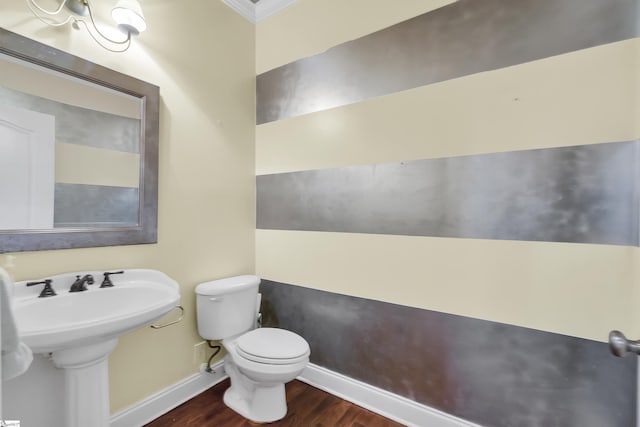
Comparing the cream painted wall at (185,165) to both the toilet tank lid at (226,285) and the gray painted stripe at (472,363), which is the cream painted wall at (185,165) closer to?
the toilet tank lid at (226,285)

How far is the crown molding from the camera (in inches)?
78.7

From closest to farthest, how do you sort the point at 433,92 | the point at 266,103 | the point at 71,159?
1. the point at 71,159
2. the point at 433,92
3. the point at 266,103

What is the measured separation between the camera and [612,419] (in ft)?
3.67

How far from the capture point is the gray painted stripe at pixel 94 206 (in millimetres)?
1268

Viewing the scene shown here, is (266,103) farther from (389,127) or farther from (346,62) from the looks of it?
(389,127)

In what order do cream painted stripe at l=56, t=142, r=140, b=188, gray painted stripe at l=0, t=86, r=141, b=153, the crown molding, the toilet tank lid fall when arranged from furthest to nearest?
the crown molding < the toilet tank lid < cream painted stripe at l=56, t=142, r=140, b=188 < gray painted stripe at l=0, t=86, r=141, b=153

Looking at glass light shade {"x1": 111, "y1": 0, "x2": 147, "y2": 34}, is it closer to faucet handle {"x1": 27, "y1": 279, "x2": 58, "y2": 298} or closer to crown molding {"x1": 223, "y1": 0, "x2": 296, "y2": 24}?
crown molding {"x1": 223, "y1": 0, "x2": 296, "y2": 24}

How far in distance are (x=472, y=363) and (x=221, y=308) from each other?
4.61ft

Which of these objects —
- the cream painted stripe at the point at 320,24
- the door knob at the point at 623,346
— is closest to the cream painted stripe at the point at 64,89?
the cream painted stripe at the point at 320,24

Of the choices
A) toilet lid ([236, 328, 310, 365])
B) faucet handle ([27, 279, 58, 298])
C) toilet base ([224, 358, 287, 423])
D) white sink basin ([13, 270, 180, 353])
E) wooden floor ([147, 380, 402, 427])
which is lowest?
wooden floor ([147, 380, 402, 427])

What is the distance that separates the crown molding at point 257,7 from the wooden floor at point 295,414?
2633 millimetres

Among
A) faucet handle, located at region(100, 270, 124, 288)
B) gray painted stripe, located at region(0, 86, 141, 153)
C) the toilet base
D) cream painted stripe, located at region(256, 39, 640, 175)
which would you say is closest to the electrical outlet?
the toilet base

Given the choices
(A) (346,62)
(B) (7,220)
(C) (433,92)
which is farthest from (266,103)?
(B) (7,220)

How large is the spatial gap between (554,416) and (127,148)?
2387mm
